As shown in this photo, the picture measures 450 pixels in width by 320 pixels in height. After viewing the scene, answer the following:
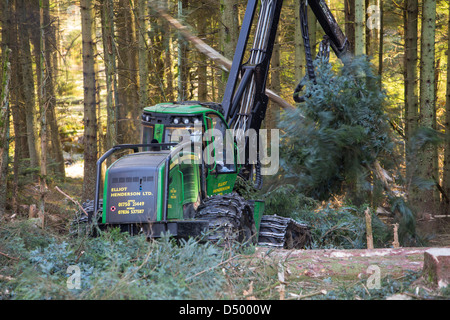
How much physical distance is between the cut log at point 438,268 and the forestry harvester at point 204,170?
6.99 feet

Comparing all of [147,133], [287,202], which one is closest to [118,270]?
[147,133]

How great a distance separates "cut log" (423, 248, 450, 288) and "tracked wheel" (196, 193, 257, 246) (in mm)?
2002

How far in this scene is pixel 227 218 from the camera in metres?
6.77

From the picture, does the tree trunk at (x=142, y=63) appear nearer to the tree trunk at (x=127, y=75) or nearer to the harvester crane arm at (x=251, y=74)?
the tree trunk at (x=127, y=75)

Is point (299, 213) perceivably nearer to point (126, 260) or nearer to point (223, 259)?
point (223, 259)

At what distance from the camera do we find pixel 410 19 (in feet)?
45.6

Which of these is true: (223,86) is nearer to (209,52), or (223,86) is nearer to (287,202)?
(209,52)

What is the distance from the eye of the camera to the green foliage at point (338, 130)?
7.89m

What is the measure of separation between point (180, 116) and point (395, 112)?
11.9 feet

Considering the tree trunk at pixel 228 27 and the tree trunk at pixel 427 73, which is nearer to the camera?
the tree trunk at pixel 427 73

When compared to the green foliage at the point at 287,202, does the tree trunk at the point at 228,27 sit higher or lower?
higher

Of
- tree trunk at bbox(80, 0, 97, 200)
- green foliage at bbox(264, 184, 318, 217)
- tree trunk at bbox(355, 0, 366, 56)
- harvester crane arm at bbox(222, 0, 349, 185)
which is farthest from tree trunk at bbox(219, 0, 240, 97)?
green foliage at bbox(264, 184, 318, 217)

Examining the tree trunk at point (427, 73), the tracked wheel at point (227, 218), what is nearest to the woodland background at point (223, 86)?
the tree trunk at point (427, 73)

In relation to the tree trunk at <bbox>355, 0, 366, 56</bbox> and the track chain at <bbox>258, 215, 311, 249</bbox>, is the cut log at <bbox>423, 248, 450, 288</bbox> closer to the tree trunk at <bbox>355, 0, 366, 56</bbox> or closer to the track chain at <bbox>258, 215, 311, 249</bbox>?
the track chain at <bbox>258, 215, 311, 249</bbox>
